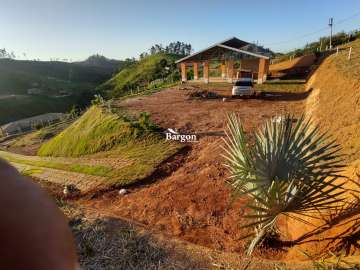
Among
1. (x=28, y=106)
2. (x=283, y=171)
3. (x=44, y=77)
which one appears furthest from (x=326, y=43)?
(x=44, y=77)

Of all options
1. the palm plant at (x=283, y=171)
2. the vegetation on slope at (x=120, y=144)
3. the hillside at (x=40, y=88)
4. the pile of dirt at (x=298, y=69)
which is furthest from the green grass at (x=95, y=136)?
the hillside at (x=40, y=88)

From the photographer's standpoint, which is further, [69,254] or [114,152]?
[114,152]

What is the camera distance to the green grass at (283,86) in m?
20.8

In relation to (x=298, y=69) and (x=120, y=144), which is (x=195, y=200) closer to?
(x=120, y=144)

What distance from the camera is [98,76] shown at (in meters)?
128

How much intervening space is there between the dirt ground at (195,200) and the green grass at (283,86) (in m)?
6.28

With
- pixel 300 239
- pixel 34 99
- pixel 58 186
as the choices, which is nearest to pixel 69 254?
pixel 300 239

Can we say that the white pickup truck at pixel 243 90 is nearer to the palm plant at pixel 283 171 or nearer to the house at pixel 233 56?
the house at pixel 233 56

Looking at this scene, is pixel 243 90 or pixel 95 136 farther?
pixel 243 90

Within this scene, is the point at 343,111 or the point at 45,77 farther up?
the point at 45,77

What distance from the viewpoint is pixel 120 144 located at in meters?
14.1

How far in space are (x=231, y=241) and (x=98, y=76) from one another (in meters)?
132

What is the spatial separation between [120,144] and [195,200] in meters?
7.32

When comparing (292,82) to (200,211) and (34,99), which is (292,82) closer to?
(200,211)
